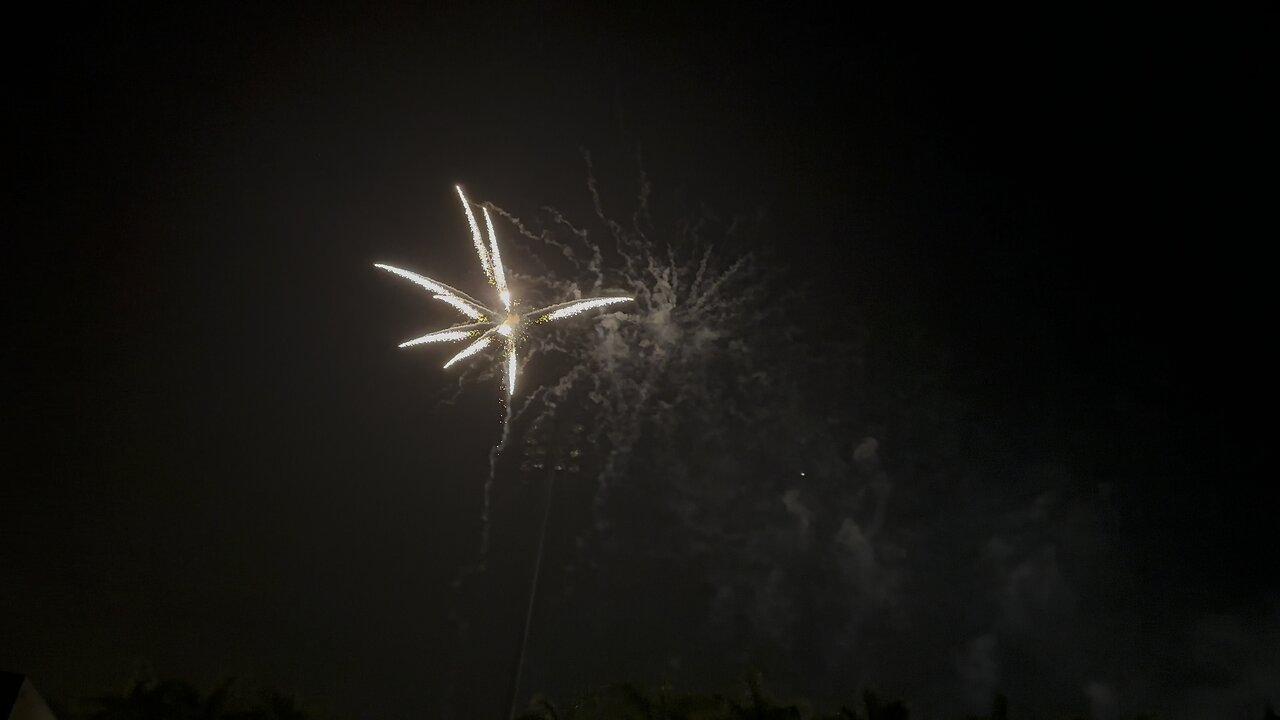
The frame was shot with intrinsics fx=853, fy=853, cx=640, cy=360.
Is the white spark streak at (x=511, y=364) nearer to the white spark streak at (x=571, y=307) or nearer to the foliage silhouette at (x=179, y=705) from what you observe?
the white spark streak at (x=571, y=307)

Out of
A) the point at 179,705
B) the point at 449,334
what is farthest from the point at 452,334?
the point at 179,705

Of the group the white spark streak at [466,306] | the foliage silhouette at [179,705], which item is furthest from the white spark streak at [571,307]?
the foliage silhouette at [179,705]

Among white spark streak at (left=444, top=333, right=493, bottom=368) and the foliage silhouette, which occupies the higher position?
white spark streak at (left=444, top=333, right=493, bottom=368)

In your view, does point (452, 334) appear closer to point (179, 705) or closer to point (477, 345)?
point (477, 345)

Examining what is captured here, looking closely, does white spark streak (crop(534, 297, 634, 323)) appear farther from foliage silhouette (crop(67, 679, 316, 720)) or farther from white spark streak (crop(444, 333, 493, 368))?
foliage silhouette (crop(67, 679, 316, 720))

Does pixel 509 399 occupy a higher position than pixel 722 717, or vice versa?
pixel 509 399

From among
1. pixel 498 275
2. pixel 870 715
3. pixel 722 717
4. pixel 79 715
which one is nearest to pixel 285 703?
pixel 79 715

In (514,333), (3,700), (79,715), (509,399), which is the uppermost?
(514,333)

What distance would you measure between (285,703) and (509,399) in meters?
11.0

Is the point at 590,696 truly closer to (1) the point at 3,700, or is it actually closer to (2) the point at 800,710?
(2) the point at 800,710

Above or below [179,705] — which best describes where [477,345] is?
above

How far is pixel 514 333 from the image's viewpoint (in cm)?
2117

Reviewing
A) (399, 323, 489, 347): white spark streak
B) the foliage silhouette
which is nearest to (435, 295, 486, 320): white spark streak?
(399, 323, 489, 347): white spark streak

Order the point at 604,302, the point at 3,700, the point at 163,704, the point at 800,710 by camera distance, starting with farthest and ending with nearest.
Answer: the point at 163,704, the point at 800,710, the point at 604,302, the point at 3,700
